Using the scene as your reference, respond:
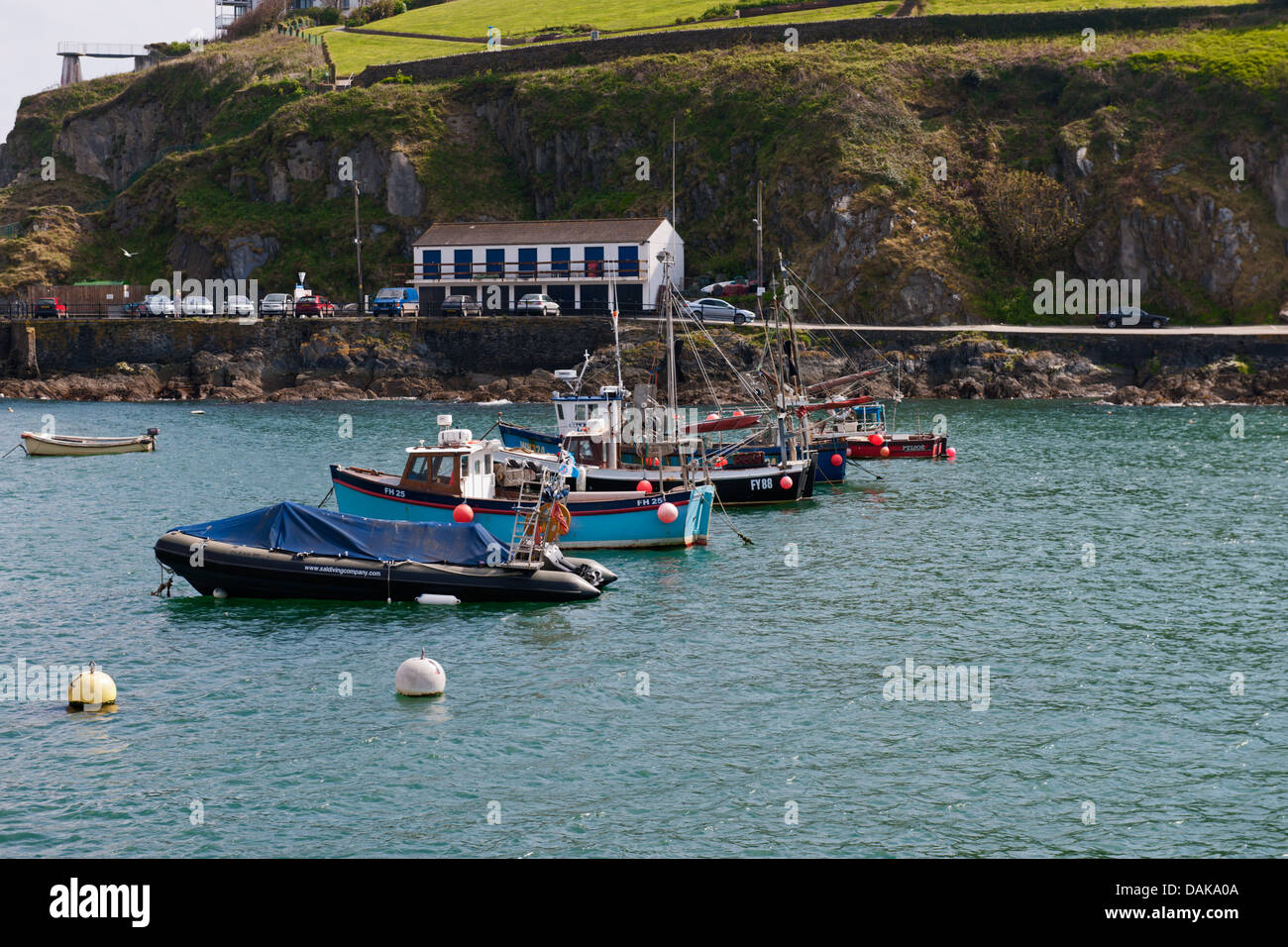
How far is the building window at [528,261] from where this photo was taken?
96.2 m

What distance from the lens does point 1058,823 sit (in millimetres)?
18266

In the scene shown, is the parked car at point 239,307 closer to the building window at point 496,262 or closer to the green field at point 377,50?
the building window at point 496,262

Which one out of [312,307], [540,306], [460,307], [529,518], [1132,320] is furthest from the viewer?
[312,307]

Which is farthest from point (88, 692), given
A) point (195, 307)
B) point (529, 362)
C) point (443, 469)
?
point (195, 307)

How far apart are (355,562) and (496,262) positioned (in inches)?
2701

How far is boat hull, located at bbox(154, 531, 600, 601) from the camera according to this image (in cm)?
3089

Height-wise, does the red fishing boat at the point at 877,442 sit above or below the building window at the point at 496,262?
below

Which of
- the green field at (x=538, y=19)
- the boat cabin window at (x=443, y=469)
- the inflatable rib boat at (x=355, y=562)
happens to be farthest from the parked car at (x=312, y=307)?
the inflatable rib boat at (x=355, y=562)

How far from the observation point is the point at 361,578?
101 feet

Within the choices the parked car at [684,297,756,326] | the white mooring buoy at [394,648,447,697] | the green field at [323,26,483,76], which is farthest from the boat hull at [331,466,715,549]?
the green field at [323,26,483,76]

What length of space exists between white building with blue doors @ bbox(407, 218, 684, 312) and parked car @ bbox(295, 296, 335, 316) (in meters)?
7.09

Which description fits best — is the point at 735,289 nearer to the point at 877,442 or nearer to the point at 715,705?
the point at 877,442

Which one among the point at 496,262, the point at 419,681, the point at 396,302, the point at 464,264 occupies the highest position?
the point at 496,262

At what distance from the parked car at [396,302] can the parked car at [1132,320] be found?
50262 millimetres
